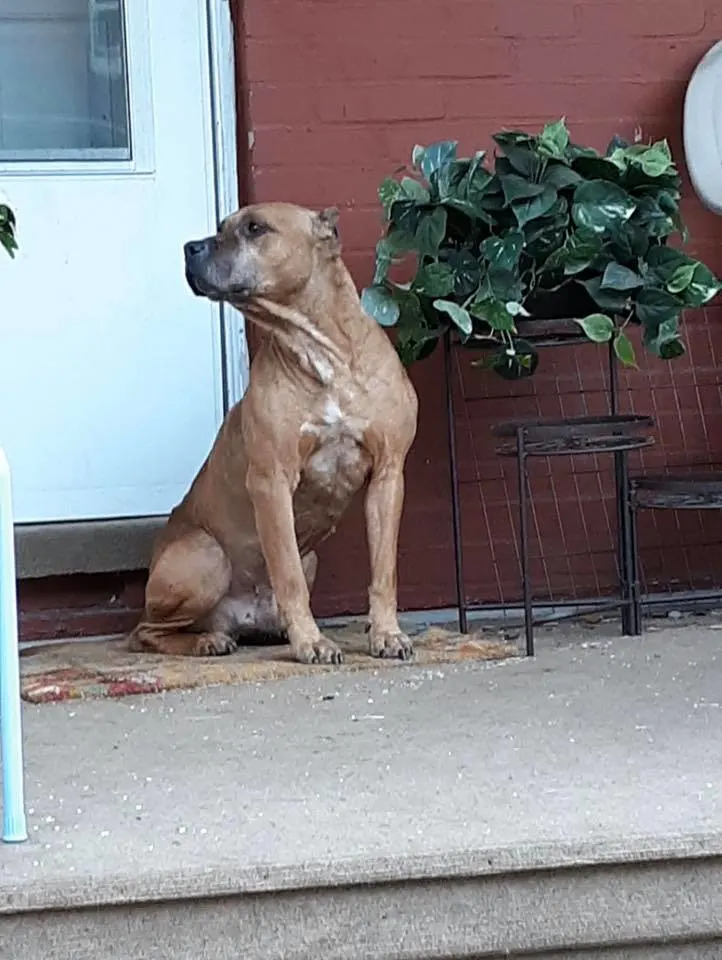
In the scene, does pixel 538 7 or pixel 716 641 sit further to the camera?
pixel 538 7

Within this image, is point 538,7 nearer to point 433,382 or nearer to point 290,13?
point 290,13

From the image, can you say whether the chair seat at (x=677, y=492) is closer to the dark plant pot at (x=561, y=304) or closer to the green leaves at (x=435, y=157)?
the dark plant pot at (x=561, y=304)

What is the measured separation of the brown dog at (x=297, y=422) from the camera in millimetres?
3551

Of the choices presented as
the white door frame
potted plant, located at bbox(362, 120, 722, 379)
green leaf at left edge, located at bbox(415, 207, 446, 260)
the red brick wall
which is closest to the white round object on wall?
the red brick wall

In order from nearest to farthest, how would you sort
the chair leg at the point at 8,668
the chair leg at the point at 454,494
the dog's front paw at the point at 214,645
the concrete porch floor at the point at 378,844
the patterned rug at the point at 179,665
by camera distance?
the concrete porch floor at the point at 378,844
the chair leg at the point at 8,668
the patterned rug at the point at 179,665
the dog's front paw at the point at 214,645
the chair leg at the point at 454,494

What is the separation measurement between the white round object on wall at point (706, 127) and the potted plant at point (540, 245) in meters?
0.55

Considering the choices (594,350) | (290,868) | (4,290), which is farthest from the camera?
(594,350)

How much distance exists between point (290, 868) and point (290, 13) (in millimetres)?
2684

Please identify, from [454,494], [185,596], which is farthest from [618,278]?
[185,596]

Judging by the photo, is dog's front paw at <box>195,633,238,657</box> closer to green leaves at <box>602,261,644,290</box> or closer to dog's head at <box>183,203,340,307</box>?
dog's head at <box>183,203,340,307</box>

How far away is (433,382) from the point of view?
4.23 m

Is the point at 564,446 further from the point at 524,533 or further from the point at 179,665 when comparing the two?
the point at 179,665

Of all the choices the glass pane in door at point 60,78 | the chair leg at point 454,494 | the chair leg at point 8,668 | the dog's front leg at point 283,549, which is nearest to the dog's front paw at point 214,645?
the dog's front leg at point 283,549

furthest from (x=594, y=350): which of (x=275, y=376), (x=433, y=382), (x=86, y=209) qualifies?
(x=86, y=209)
